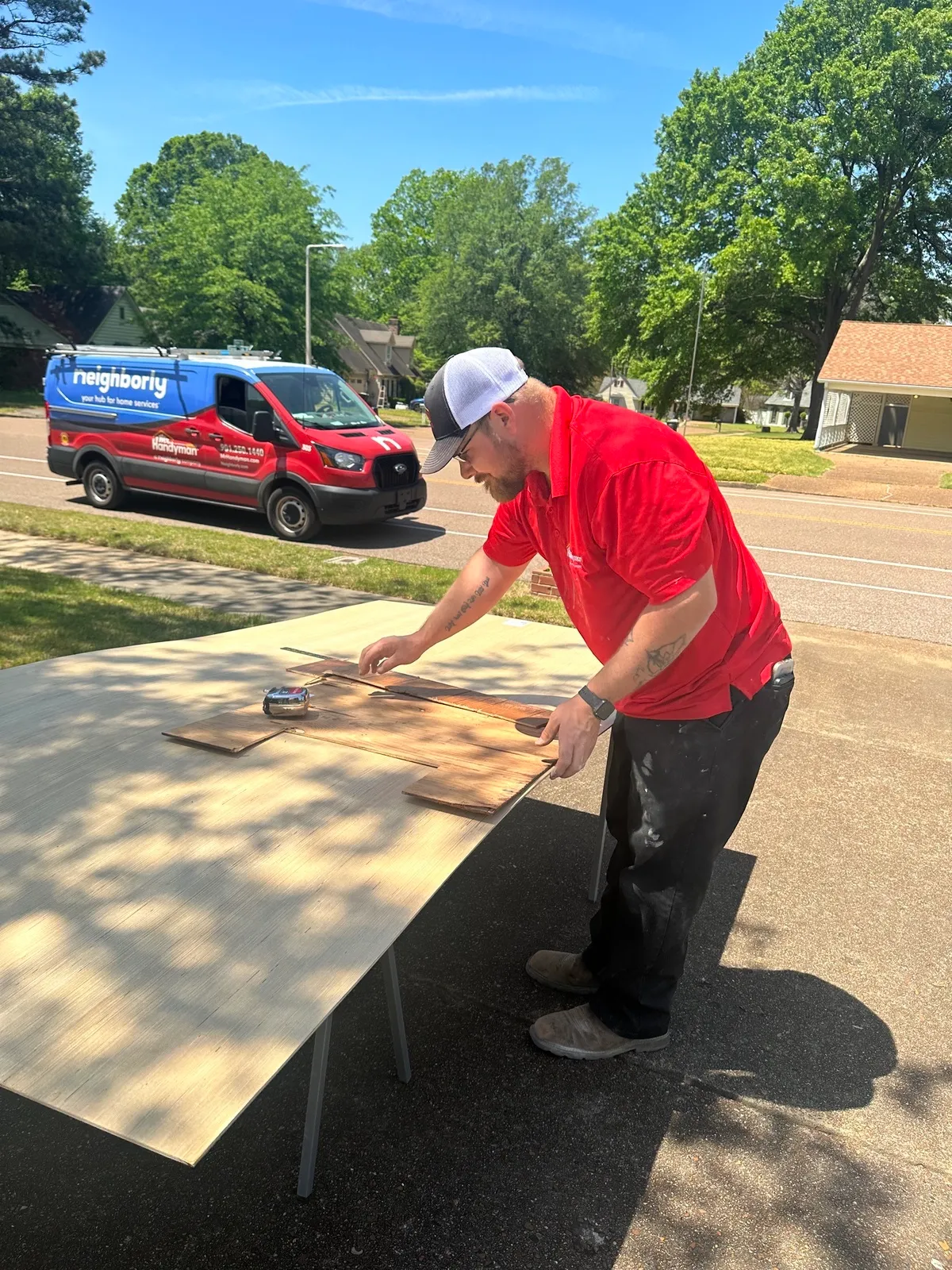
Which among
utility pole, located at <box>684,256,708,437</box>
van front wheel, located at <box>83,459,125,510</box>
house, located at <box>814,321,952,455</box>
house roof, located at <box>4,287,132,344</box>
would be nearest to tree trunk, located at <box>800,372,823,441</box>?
house, located at <box>814,321,952,455</box>

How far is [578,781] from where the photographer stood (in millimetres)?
4477

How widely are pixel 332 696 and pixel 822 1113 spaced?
1.81m

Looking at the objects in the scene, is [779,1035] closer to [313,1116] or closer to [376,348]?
[313,1116]

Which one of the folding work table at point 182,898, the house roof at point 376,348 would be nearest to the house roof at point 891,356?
the folding work table at point 182,898

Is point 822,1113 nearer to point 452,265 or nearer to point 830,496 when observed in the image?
point 830,496

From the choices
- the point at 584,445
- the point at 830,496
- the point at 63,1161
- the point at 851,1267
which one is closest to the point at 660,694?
the point at 584,445

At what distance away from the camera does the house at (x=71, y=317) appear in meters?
43.5

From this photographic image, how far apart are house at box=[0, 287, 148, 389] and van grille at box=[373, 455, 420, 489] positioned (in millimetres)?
36873

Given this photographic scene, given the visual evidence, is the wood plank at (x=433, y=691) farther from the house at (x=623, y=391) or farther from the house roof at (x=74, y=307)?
the house at (x=623, y=391)

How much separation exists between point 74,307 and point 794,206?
112ft

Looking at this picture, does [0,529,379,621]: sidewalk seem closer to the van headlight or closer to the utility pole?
the van headlight

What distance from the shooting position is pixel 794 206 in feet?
122

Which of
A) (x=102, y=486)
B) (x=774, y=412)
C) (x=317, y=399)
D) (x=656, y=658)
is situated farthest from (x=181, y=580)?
(x=774, y=412)

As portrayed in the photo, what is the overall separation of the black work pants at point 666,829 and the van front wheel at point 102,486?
10.9m
